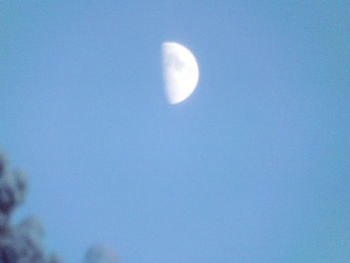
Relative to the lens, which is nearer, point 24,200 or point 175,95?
point 24,200

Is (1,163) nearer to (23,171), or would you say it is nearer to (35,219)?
(23,171)

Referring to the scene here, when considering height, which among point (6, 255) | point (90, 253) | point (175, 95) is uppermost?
point (175, 95)

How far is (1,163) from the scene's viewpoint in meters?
5.06

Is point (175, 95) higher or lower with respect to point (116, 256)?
higher

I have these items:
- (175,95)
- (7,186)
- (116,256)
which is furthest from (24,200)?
(175,95)

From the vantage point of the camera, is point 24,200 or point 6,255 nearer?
point 6,255

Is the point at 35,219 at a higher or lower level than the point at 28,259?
higher

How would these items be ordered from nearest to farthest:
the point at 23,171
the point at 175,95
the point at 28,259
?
the point at 28,259, the point at 23,171, the point at 175,95

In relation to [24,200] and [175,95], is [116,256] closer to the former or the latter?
[24,200]

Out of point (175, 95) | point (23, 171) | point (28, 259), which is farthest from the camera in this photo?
point (175, 95)

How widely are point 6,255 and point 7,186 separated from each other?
0.62 m

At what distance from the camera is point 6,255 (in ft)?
16.0

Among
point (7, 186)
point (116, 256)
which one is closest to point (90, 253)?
point (116, 256)

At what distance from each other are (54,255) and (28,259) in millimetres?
309
